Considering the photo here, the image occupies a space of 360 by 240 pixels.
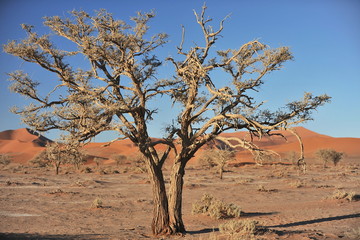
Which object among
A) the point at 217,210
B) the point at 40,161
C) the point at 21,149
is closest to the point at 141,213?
the point at 217,210

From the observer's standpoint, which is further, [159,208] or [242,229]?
[159,208]

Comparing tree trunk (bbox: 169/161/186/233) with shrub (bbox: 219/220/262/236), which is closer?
shrub (bbox: 219/220/262/236)

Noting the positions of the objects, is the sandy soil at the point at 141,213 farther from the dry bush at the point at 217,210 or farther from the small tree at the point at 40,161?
the small tree at the point at 40,161

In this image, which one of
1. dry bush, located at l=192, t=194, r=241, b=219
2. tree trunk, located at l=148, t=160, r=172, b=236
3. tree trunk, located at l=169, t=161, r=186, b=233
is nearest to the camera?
tree trunk, located at l=148, t=160, r=172, b=236

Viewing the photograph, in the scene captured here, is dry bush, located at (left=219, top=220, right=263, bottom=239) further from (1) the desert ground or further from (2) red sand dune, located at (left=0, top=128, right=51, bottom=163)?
(2) red sand dune, located at (left=0, top=128, right=51, bottom=163)

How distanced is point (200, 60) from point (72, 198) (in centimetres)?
1448

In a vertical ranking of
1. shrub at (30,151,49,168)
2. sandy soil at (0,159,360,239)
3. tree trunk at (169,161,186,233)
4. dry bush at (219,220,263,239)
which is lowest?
sandy soil at (0,159,360,239)

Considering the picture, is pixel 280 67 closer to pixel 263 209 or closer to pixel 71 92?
pixel 71 92

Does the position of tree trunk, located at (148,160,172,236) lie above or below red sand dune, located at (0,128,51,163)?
below

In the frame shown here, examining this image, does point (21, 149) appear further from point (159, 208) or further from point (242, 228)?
point (242, 228)

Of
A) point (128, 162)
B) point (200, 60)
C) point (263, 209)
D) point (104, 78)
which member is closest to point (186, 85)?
point (200, 60)

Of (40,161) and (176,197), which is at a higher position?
(40,161)

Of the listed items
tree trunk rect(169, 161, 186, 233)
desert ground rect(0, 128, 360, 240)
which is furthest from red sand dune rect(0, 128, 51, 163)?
tree trunk rect(169, 161, 186, 233)

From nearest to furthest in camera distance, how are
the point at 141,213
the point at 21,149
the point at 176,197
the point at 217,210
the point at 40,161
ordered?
the point at 176,197 → the point at 217,210 → the point at 141,213 → the point at 40,161 → the point at 21,149
